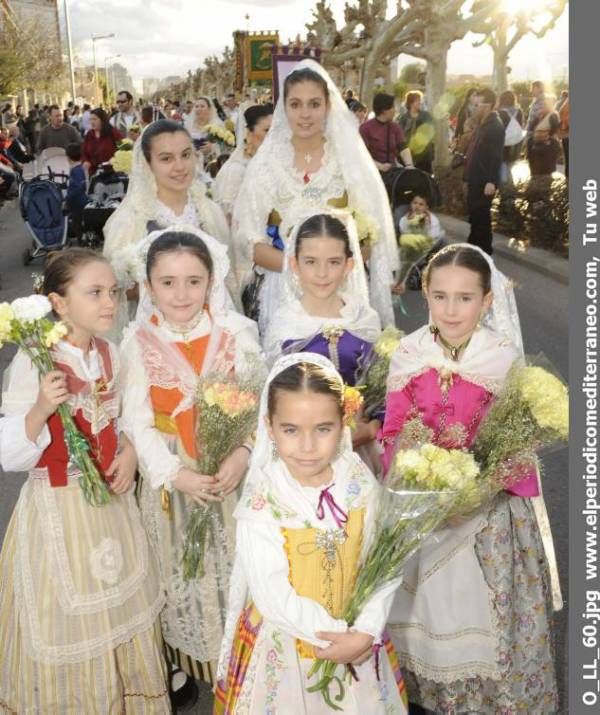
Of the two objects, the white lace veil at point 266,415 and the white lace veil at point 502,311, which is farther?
the white lace veil at point 502,311

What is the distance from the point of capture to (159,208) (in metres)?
4.64

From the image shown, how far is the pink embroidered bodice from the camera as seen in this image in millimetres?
2938

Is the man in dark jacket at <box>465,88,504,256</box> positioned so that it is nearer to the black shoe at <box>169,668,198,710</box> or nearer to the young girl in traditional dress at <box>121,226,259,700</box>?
the young girl in traditional dress at <box>121,226,259,700</box>

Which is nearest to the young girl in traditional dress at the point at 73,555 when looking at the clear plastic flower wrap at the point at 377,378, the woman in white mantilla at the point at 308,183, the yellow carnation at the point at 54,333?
the yellow carnation at the point at 54,333

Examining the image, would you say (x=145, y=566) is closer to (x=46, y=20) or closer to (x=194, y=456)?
(x=194, y=456)

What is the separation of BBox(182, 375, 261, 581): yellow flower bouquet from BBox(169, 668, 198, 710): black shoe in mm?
505

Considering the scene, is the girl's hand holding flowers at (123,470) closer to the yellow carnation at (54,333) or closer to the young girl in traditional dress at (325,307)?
the yellow carnation at (54,333)

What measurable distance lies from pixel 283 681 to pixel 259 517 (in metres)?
0.51

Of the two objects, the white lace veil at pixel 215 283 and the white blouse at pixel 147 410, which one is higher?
the white lace veil at pixel 215 283

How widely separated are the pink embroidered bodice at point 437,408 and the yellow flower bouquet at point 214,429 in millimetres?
518

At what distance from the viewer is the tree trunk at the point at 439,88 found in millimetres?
17519

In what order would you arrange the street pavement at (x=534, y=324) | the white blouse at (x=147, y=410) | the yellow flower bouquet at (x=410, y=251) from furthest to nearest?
1. the yellow flower bouquet at (x=410, y=251)
2. the street pavement at (x=534, y=324)
3. the white blouse at (x=147, y=410)

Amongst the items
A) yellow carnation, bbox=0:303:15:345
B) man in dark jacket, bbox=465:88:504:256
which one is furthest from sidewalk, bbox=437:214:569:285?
yellow carnation, bbox=0:303:15:345

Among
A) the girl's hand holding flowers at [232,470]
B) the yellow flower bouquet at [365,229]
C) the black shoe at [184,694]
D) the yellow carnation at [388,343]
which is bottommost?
the black shoe at [184,694]
